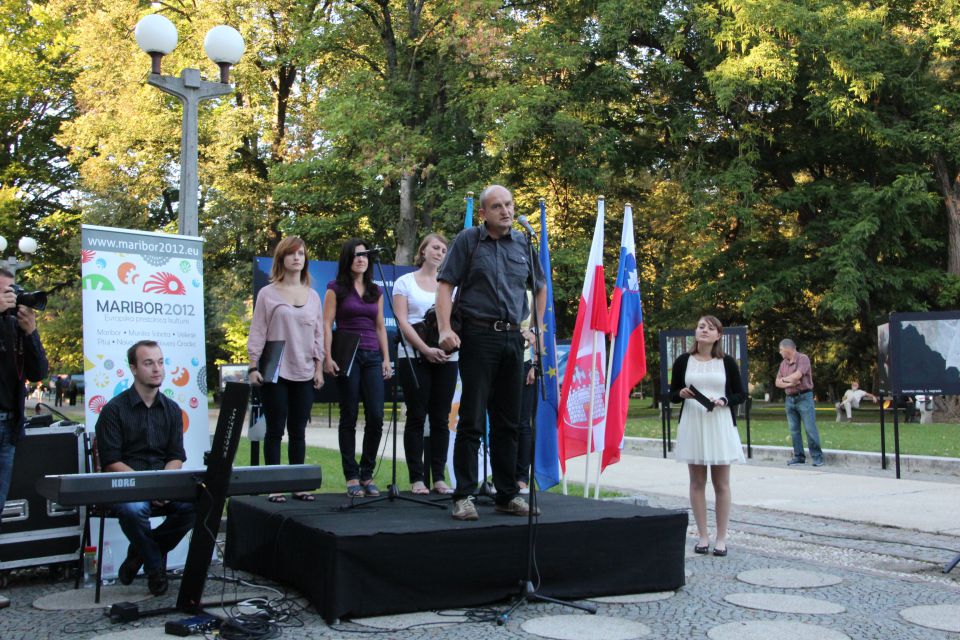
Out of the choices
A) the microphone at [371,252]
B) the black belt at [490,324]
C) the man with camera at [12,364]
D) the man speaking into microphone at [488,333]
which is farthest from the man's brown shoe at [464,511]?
the man with camera at [12,364]

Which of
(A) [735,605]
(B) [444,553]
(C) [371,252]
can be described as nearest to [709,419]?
(A) [735,605]

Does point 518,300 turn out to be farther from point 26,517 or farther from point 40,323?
point 40,323

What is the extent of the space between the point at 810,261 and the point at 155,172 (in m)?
19.8

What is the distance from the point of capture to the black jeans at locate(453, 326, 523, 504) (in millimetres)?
5293

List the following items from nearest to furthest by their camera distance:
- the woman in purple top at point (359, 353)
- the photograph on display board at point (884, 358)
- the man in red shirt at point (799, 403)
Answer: the woman in purple top at point (359, 353) < the photograph on display board at point (884, 358) < the man in red shirt at point (799, 403)

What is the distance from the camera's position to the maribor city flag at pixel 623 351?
856 centimetres

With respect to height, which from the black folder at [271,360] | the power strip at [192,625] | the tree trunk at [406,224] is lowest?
the power strip at [192,625]

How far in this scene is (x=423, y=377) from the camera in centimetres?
657

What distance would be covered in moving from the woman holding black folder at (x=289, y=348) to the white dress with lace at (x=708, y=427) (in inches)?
103

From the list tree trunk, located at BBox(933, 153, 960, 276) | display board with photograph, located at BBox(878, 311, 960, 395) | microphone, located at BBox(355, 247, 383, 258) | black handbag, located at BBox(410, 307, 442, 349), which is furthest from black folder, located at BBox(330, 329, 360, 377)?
tree trunk, located at BBox(933, 153, 960, 276)

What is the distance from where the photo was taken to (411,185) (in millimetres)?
24875

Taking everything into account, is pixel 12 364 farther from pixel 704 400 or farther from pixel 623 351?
pixel 623 351

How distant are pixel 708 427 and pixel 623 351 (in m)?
2.02

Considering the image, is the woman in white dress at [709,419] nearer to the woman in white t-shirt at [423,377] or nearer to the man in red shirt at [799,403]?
the woman in white t-shirt at [423,377]
